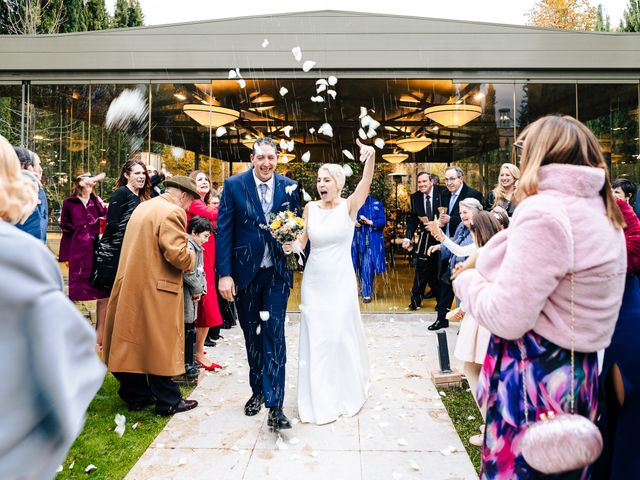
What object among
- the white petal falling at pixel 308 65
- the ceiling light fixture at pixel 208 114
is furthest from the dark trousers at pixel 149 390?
the ceiling light fixture at pixel 208 114

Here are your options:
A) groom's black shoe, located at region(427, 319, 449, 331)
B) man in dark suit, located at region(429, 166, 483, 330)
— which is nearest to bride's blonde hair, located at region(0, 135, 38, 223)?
man in dark suit, located at region(429, 166, 483, 330)

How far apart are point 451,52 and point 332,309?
20.3ft

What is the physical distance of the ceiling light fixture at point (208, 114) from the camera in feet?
33.5

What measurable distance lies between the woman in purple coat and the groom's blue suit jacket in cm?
303

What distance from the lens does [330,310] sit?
462 centimetres

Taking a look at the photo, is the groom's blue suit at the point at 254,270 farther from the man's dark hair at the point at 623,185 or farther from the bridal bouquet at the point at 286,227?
the man's dark hair at the point at 623,185

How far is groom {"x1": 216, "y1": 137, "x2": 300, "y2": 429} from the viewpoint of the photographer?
13.9 ft

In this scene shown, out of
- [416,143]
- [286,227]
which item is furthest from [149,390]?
[416,143]

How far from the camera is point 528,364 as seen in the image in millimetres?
1921

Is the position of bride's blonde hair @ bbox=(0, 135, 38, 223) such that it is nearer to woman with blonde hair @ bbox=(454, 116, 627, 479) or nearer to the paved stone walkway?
woman with blonde hair @ bbox=(454, 116, 627, 479)

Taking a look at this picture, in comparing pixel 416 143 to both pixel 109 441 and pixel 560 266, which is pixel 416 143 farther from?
pixel 560 266

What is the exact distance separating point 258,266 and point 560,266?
2.87m

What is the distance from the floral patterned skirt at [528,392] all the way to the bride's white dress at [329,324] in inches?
102

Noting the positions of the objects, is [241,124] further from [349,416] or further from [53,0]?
[53,0]
